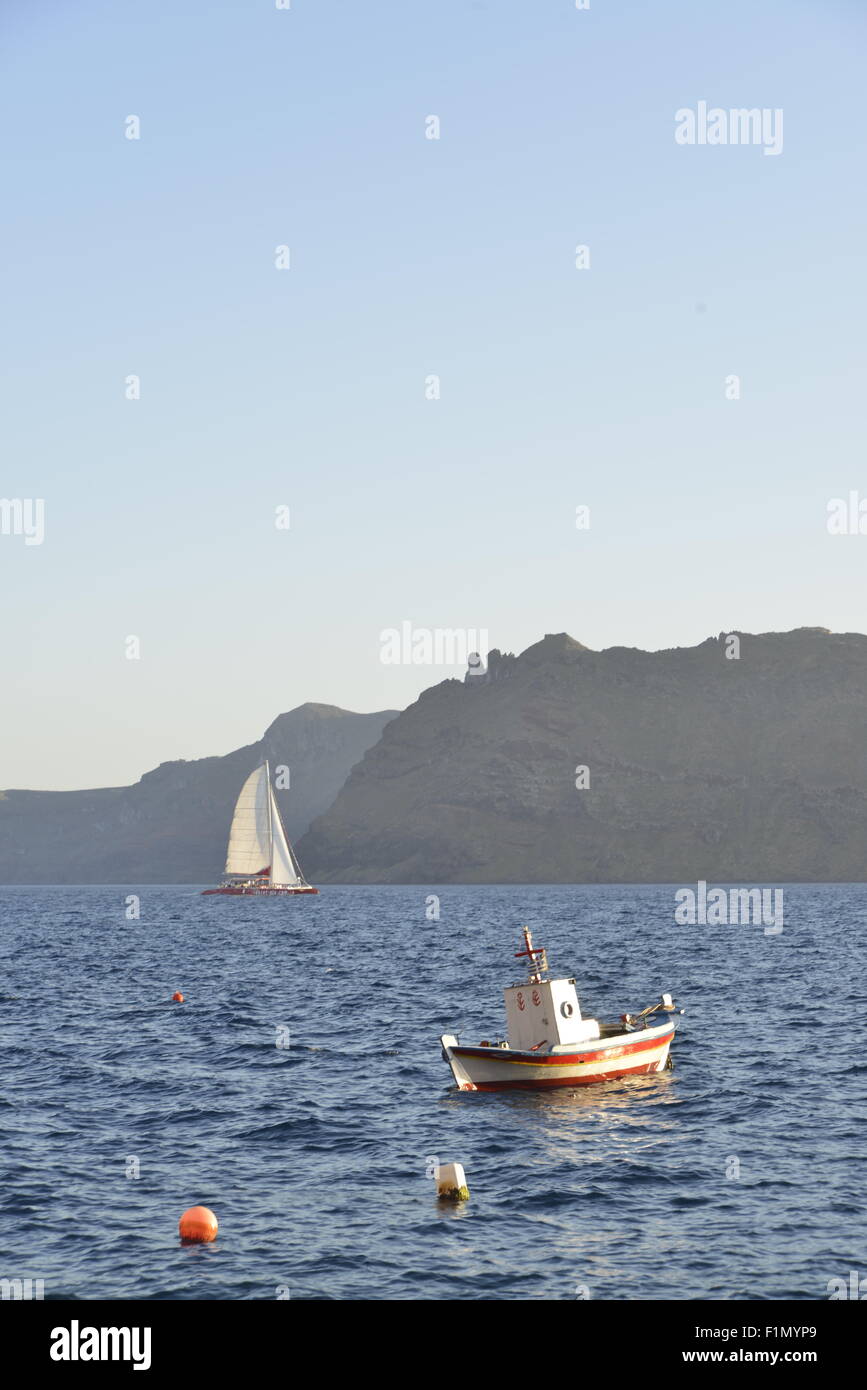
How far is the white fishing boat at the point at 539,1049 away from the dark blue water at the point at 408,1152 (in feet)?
1.97

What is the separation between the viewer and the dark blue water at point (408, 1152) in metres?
22.7

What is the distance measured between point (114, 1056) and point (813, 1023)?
26.6m

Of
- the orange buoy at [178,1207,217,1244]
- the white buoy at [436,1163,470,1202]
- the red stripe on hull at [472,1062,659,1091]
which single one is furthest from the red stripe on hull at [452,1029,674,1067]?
the orange buoy at [178,1207,217,1244]

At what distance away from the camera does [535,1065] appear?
36.7m

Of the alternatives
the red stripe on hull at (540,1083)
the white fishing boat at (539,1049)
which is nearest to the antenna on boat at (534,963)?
the white fishing boat at (539,1049)

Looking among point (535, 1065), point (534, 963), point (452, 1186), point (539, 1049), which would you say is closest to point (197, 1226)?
point (452, 1186)

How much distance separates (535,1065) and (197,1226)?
1431 cm

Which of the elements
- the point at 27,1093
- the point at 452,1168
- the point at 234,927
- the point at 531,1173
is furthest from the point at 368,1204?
the point at 234,927

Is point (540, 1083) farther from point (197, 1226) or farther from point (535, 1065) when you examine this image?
point (197, 1226)

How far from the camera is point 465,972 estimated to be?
264 ft

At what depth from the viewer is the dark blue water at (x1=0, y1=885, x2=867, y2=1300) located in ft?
74.5

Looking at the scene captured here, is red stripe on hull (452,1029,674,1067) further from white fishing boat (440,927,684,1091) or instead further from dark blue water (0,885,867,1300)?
dark blue water (0,885,867,1300)
